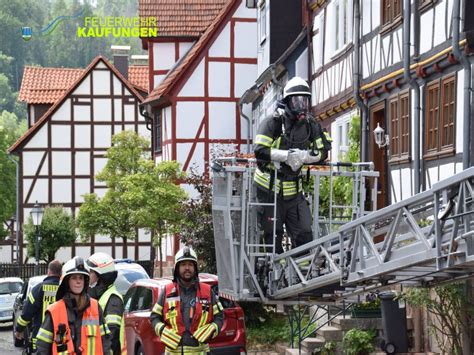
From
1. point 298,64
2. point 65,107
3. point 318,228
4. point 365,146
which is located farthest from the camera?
point 65,107

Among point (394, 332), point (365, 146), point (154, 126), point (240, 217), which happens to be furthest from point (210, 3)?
point (240, 217)

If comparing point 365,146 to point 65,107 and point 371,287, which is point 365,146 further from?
point 65,107

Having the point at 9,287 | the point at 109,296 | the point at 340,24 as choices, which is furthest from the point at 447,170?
the point at 9,287

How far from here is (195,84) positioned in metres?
44.7

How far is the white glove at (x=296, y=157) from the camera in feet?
45.4

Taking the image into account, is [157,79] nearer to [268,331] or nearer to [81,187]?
[81,187]

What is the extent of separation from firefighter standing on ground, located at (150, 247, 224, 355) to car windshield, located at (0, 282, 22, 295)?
26078 mm

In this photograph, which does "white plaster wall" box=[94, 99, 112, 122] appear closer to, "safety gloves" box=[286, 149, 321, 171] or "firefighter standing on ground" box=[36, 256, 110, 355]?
"safety gloves" box=[286, 149, 321, 171]

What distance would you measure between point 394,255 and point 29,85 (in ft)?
169

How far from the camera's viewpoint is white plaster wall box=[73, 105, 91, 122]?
57.4 m

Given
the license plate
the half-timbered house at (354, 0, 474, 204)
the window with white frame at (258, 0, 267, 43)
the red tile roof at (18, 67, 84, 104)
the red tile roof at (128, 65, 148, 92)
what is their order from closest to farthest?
the half-timbered house at (354, 0, 474, 204) < the license plate < the window with white frame at (258, 0, 267, 43) < the red tile roof at (18, 67, 84, 104) < the red tile roof at (128, 65, 148, 92)

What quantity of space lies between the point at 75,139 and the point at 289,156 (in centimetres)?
4494

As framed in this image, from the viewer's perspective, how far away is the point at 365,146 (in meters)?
24.6

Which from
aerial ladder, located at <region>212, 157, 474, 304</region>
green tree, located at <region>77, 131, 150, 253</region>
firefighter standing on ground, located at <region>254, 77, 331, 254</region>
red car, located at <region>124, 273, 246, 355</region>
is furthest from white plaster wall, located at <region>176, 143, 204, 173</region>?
firefighter standing on ground, located at <region>254, 77, 331, 254</region>
